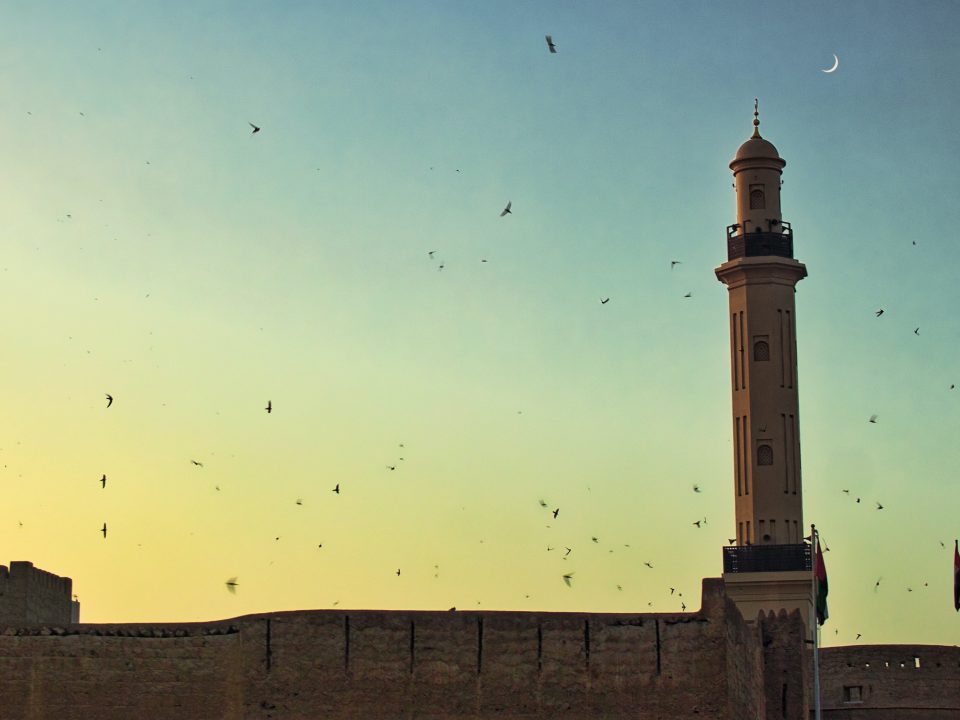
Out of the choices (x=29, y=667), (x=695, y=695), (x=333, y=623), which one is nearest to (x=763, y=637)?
(x=695, y=695)

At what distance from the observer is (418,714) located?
121ft

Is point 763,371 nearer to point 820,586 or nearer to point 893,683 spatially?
point 893,683

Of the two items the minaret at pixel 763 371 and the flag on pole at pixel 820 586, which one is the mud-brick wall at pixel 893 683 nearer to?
the minaret at pixel 763 371

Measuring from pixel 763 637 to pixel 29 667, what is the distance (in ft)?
51.1

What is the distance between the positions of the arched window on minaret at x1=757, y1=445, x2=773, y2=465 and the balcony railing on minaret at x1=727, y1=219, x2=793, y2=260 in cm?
566

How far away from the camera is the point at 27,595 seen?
1667 inches

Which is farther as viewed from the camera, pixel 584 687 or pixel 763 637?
pixel 763 637

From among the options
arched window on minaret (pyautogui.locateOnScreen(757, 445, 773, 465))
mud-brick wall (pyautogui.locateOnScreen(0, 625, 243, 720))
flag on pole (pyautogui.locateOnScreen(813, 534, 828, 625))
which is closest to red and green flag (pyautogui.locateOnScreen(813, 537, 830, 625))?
flag on pole (pyautogui.locateOnScreen(813, 534, 828, 625))

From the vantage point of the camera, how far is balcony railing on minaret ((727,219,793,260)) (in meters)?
61.3

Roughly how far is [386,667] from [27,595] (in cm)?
934

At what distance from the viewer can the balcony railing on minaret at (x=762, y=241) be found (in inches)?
2414

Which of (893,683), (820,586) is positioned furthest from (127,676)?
(893,683)

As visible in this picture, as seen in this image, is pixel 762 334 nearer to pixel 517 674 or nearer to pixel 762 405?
pixel 762 405

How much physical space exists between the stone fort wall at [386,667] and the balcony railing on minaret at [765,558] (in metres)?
21.6
